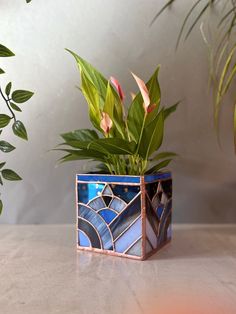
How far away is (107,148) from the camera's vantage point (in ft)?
2.17

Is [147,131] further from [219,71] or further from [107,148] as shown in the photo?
[219,71]

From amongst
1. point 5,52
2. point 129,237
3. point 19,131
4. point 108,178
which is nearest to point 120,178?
point 108,178

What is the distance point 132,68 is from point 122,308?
73 cm

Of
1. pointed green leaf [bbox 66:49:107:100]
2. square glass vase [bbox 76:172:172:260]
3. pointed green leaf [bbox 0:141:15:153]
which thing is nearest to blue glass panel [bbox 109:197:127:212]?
square glass vase [bbox 76:172:172:260]

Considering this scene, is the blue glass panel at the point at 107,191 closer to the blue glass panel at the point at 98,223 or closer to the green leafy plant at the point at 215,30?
the blue glass panel at the point at 98,223

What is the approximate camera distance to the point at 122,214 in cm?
68

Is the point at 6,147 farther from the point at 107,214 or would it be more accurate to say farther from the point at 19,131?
the point at 107,214

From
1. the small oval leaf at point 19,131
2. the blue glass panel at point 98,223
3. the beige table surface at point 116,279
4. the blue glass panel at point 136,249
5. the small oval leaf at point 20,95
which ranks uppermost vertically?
the small oval leaf at point 20,95

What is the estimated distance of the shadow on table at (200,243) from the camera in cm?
71

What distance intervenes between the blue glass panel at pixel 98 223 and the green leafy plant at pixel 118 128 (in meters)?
0.11

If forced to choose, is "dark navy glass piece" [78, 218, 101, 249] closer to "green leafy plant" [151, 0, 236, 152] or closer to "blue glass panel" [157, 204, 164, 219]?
"blue glass panel" [157, 204, 164, 219]

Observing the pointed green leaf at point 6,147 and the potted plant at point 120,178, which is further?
the pointed green leaf at point 6,147

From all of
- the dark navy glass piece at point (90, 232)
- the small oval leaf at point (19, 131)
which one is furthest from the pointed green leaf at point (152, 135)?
the small oval leaf at point (19, 131)

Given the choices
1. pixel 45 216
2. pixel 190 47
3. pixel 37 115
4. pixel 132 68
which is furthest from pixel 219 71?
pixel 45 216
